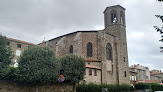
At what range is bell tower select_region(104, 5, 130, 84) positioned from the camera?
29.7 metres

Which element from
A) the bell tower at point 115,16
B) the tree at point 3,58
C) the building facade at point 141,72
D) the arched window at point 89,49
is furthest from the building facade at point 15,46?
the building facade at point 141,72

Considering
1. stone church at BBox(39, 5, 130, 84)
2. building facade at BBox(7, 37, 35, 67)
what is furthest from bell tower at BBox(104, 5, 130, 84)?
building facade at BBox(7, 37, 35, 67)

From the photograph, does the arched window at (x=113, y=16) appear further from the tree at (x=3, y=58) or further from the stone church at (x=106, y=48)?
the tree at (x=3, y=58)

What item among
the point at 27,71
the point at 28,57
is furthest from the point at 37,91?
the point at 28,57

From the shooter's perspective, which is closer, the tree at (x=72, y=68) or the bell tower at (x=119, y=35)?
the tree at (x=72, y=68)

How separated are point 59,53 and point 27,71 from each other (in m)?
15.1

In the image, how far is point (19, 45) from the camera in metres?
29.5

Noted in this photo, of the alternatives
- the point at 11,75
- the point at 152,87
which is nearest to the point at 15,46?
the point at 11,75

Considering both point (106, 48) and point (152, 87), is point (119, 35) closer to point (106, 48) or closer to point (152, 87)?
point (106, 48)

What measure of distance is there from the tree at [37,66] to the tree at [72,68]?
4.84ft

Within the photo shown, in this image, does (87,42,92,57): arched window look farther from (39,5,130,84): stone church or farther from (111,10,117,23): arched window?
(111,10,117,23): arched window

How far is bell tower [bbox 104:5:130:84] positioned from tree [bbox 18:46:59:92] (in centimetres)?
1617

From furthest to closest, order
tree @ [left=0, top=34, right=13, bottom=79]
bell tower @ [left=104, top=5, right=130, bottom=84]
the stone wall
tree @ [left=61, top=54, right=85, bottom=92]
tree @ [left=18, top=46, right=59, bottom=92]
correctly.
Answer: bell tower @ [left=104, top=5, right=130, bottom=84] → tree @ [left=61, top=54, right=85, bottom=92] → the stone wall → tree @ [left=18, top=46, right=59, bottom=92] → tree @ [left=0, top=34, right=13, bottom=79]

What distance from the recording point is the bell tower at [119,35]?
29.7 meters
